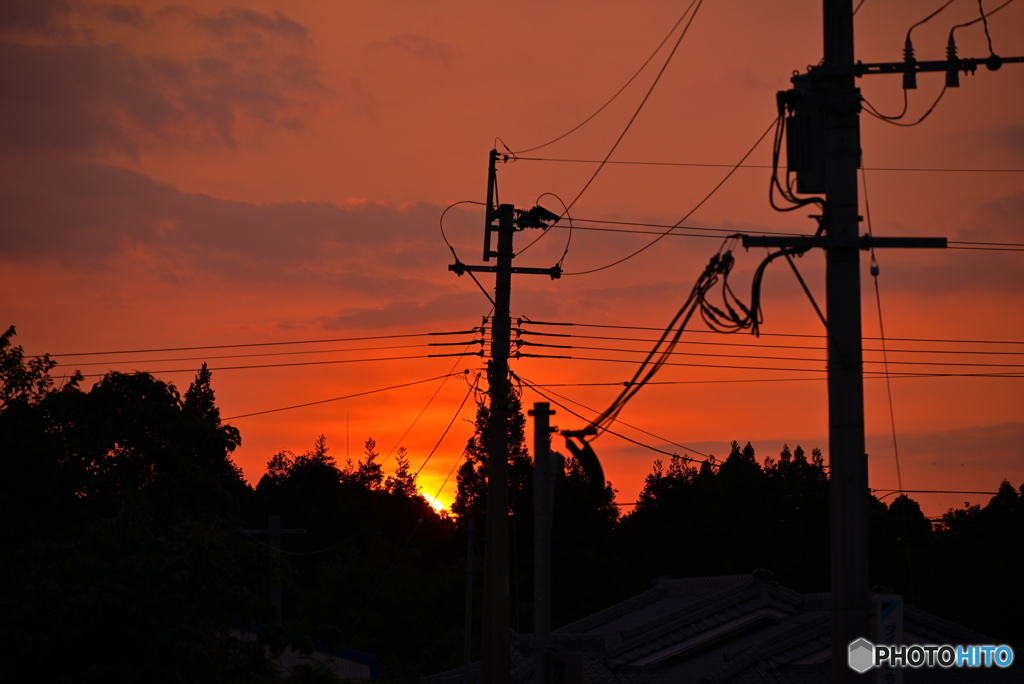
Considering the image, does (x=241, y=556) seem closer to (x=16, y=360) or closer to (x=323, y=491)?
(x=16, y=360)

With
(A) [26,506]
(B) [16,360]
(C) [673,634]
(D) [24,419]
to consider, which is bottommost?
(C) [673,634]

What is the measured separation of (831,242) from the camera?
1131cm

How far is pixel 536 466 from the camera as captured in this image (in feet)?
49.4

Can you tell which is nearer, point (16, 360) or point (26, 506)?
point (26, 506)

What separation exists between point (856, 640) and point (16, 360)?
18207 mm

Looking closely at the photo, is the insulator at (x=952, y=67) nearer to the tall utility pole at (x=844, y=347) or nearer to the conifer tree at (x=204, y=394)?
the tall utility pole at (x=844, y=347)

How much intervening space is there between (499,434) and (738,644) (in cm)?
1986

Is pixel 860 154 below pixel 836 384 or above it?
above

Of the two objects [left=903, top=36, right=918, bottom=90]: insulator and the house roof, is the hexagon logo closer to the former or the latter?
[left=903, top=36, right=918, bottom=90]: insulator

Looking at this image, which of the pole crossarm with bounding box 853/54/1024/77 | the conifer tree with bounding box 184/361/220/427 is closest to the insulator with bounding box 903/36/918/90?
the pole crossarm with bounding box 853/54/1024/77

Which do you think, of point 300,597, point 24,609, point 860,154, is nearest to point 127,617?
point 24,609

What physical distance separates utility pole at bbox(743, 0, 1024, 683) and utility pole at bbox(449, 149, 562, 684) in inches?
422

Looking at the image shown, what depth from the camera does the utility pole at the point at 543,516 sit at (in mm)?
14586

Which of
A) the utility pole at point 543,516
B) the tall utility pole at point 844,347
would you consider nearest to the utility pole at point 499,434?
the utility pole at point 543,516
